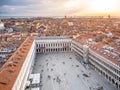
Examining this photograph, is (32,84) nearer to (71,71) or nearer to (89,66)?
(71,71)

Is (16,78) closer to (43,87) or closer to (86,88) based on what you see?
(43,87)

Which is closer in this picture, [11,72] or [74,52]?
[11,72]

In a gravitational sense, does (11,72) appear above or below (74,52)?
above

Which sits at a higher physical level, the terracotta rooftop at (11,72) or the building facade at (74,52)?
the terracotta rooftop at (11,72)

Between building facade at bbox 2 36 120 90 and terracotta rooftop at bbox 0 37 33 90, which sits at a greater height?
terracotta rooftop at bbox 0 37 33 90

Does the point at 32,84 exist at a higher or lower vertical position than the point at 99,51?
lower

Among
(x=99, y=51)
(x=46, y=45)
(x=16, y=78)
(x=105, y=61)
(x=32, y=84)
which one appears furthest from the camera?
(x=46, y=45)

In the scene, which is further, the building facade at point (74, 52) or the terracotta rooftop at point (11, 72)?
the building facade at point (74, 52)

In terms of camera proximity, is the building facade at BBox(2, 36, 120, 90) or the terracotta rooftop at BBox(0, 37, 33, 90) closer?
the terracotta rooftop at BBox(0, 37, 33, 90)

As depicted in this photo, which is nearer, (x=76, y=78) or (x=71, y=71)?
(x=76, y=78)

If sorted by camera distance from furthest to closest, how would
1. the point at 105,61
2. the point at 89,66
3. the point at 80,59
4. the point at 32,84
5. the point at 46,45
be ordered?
1. the point at 46,45
2. the point at 80,59
3. the point at 89,66
4. the point at 105,61
5. the point at 32,84

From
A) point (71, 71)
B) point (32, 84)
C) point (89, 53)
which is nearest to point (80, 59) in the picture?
point (89, 53)
